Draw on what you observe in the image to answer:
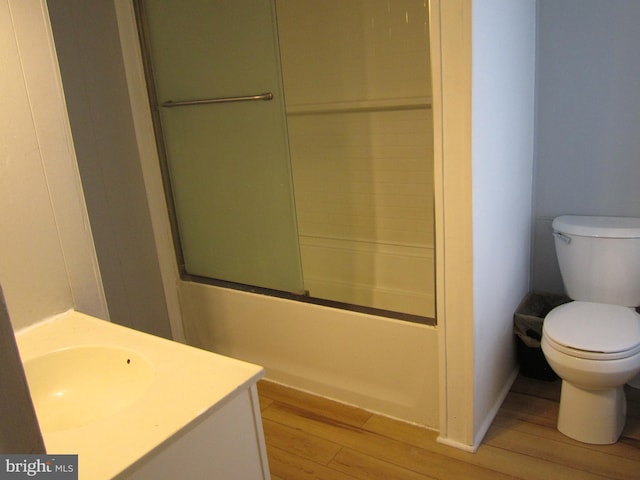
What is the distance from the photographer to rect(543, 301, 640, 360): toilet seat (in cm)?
172

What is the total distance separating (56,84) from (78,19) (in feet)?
3.22

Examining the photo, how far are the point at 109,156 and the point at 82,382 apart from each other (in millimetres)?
1352

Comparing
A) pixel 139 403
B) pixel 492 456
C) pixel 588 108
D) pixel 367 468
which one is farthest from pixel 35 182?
pixel 588 108

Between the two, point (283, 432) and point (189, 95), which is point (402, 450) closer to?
point (283, 432)

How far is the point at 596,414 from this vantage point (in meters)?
1.85

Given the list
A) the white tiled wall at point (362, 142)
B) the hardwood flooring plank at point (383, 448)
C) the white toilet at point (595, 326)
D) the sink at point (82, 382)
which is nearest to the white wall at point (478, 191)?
the hardwood flooring plank at point (383, 448)

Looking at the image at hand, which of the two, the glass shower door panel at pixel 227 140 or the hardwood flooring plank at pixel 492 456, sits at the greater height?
the glass shower door panel at pixel 227 140

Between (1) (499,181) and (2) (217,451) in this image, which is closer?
(2) (217,451)

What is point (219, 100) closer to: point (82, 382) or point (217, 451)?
point (82, 382)

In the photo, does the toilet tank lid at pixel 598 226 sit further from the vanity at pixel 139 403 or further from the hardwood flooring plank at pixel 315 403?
the vanity at pixel 139 403

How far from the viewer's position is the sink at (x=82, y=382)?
1.18 m

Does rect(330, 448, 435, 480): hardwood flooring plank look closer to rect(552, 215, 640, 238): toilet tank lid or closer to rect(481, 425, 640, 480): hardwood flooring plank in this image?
rect(481, 425, 640, 480): hardwood flooring plank

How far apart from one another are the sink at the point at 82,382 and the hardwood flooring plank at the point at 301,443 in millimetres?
967

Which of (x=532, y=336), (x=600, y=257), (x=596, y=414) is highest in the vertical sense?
(x=600, y=257)
